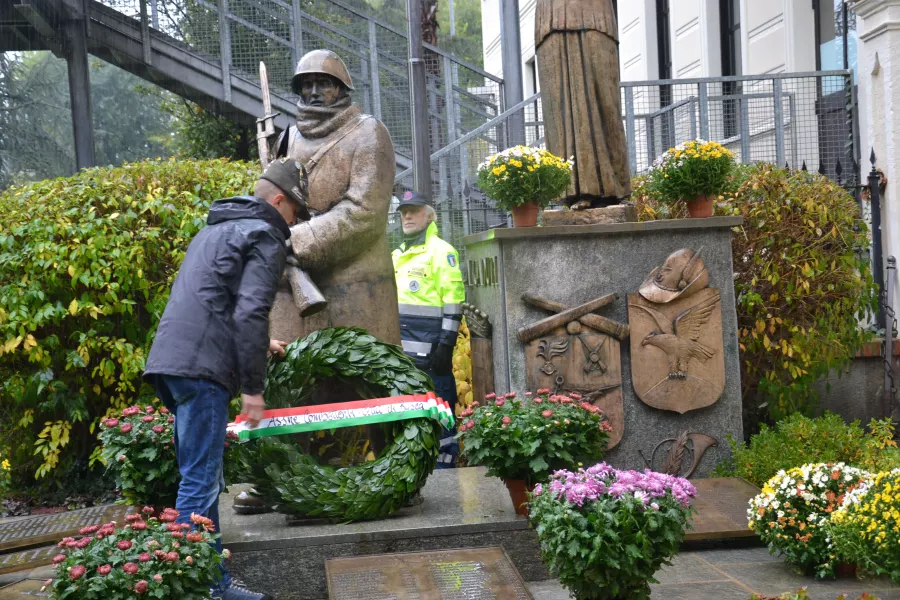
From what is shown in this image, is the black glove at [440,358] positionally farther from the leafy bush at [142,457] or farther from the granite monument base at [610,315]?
the leafy bush at [142,457]

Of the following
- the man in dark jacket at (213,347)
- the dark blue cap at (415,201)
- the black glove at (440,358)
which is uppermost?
the dark blue cap at (415,201)

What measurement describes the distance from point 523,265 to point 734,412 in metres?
1.70

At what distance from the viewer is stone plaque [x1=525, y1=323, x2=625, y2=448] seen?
7.05 meters

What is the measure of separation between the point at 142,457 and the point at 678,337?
11.4 feet

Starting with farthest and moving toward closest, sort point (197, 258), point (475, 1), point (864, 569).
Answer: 1. point (475, 1)
2. point (864, 569)
3. point (197, 258)

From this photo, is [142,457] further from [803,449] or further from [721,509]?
[803,449]

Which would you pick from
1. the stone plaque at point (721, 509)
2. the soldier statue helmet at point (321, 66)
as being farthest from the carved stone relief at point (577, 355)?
the soldier statue helmet at point (321, 66)

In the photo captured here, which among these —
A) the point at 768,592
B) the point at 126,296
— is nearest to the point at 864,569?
the point at 768,592

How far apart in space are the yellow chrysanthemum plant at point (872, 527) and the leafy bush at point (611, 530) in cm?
92

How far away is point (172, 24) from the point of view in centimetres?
1511

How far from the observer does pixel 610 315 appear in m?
7.19

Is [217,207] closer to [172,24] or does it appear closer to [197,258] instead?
[197,258]

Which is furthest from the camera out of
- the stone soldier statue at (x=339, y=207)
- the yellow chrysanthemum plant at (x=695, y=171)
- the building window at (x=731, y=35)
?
the building window at (x=731, y=35)

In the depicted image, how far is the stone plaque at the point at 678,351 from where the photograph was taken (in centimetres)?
712
